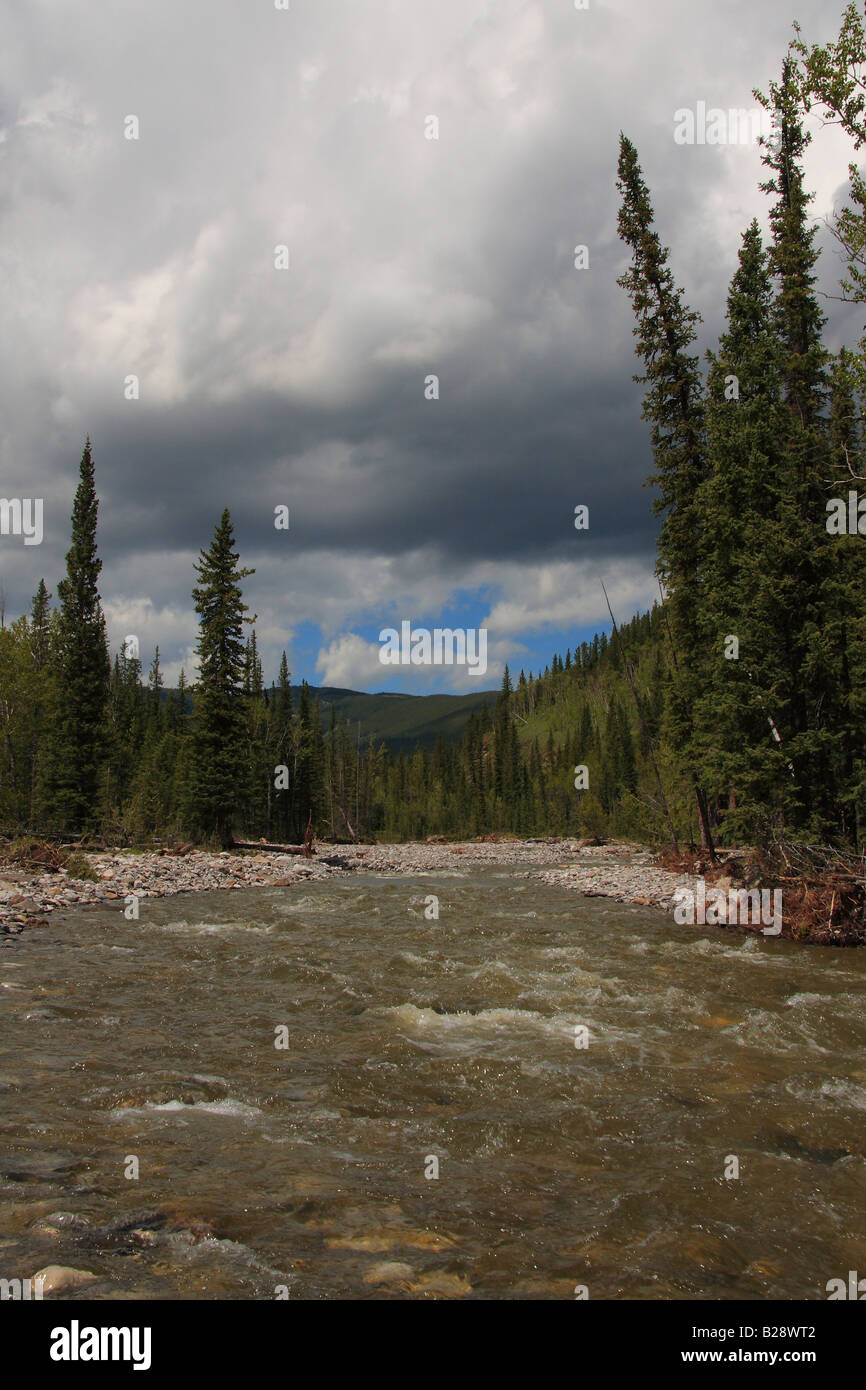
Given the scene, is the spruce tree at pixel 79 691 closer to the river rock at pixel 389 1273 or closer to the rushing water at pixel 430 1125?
the rushing water at pixel 430 1125

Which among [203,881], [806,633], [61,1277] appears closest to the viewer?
[61,1277]

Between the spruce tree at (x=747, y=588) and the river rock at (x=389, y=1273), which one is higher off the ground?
the spruce tree at (x=747, y=588)

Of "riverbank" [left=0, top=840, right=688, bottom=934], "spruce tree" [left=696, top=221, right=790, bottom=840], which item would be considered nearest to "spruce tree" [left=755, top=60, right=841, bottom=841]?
"spruce tree" [left=696, top=221, right=790, bottom=840]

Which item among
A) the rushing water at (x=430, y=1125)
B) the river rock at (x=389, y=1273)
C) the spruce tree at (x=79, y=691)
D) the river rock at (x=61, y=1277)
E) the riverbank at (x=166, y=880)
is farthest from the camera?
the spruce tree at (x=79, y=691)

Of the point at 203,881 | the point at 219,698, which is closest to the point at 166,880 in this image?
the point at 203,881

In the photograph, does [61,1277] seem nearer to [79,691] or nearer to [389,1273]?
[389,1273]

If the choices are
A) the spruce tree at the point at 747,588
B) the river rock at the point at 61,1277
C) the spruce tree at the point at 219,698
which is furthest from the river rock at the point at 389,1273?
the spruce tree at the point at 219,698

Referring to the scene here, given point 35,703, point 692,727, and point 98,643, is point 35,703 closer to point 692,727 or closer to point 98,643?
point 98,643

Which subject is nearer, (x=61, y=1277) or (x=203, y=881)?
(x=61, y=1277)

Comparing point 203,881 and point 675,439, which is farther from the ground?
point 675,439

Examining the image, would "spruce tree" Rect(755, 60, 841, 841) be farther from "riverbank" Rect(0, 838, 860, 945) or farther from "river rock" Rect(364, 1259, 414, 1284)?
"river rock" Rect(364, 1259, 414, 1284)

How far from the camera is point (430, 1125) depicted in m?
6.62

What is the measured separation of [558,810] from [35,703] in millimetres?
94245

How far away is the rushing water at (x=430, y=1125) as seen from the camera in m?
4.41
